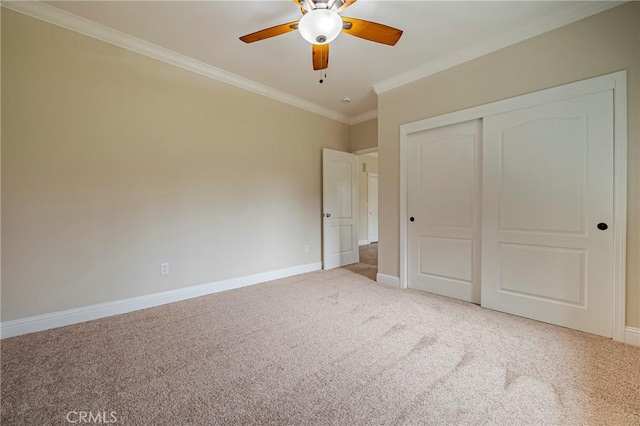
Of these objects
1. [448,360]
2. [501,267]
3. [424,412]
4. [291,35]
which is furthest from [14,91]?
[501,267]

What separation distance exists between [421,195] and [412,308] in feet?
4.38

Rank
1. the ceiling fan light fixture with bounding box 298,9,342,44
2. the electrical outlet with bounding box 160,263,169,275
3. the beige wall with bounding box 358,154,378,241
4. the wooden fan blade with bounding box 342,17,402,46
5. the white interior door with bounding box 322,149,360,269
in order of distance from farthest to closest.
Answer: the beige wall with bounding box 358,154,378,241
the white interior door with bounding box 322,149,360,269
the electrical outlet with bounding box 160,263,169,275
the wooden fan blade with bounding box 342,17,402,46
the ceiling fan light fixture with bounding box 298,9,342,44

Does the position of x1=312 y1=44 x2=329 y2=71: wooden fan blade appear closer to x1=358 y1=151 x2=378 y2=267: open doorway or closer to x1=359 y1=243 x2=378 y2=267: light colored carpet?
x1=359 y1=243 x2=378 y2=267: light colored carpet

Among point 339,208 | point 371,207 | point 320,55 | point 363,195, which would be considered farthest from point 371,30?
point 371,207

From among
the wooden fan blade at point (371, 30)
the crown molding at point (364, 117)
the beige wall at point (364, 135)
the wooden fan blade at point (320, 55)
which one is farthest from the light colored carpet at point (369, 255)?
the wooden fan blade at point (371, 30)

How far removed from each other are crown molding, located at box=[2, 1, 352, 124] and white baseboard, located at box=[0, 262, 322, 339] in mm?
2496

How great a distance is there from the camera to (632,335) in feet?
6.54

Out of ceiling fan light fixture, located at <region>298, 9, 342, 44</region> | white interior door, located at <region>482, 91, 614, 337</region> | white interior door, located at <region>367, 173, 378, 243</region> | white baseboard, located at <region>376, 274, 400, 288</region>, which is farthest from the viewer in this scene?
white interior door, located at <region>367, 173, 378, 243</region>

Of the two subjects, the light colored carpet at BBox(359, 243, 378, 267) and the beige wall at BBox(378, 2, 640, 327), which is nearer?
the beige wall at BBox(378, 2, 640, 327)

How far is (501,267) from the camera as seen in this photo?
2623 mm

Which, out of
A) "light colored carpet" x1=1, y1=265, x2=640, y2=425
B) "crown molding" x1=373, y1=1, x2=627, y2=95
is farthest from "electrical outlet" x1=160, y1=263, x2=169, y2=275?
"crown molding" x1=373, y1=1, x2=627, y2=95

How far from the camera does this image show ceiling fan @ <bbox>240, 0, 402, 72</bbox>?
1631 mm

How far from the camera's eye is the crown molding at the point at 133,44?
2184 millimetres

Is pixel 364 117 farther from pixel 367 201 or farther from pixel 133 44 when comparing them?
pixel 133 44
